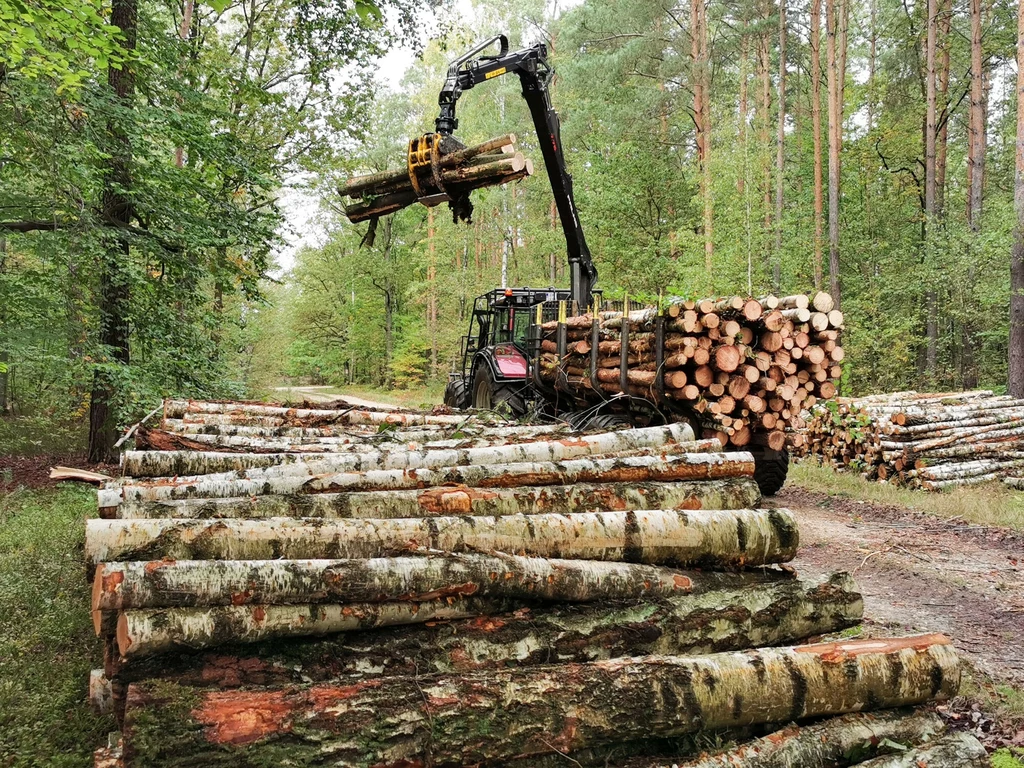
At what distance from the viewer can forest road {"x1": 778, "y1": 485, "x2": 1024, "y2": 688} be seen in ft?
14.8

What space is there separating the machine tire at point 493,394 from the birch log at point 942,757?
22.0 feet

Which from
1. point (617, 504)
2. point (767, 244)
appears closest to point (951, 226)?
point (767, 244)

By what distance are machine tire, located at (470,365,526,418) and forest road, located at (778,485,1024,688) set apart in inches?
163

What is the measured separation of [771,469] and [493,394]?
423cm

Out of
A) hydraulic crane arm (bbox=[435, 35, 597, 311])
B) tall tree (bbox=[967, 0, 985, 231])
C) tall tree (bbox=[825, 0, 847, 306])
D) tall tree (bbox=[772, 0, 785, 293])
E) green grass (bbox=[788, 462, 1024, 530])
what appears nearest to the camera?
→ green grass (bbox=[788, 462, 1024, 530])

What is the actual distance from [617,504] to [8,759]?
314 centimetres

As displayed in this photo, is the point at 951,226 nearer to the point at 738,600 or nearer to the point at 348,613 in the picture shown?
the point at 738,600

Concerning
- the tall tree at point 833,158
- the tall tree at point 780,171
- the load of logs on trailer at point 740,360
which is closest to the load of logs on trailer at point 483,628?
the load of logs on trailer at point 740,360

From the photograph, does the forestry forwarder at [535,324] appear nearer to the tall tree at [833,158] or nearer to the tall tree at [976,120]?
the tall tree at [833,158]

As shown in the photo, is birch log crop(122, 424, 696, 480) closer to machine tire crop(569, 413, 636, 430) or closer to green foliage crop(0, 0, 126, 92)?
machine tire crop(569, 413, 636, 430)

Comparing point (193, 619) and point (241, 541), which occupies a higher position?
point (241, 541)

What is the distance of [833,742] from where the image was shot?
2.81m

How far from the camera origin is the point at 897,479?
10062 millimetres

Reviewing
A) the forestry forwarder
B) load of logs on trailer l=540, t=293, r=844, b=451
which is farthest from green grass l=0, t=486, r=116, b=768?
load of logs on trailer l=540, t=293, r=844, b=451
